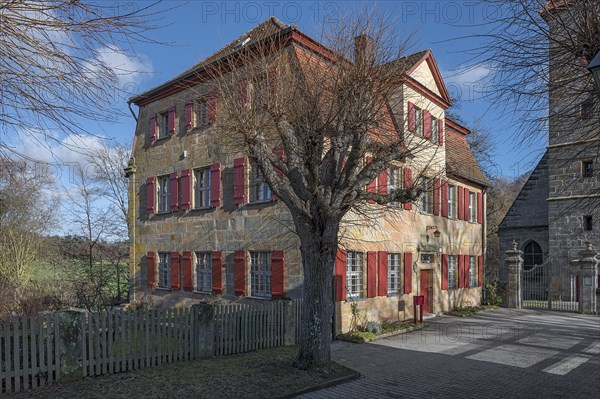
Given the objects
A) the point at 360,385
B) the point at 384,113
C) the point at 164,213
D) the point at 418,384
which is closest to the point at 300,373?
the point at 360,385

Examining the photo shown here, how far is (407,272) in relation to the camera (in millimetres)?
15961

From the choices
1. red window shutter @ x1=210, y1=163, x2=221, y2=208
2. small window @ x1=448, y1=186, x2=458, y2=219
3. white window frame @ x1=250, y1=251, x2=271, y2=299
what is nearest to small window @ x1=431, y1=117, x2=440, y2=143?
small window @ x1=448, y1=186, x2=458, y2=219

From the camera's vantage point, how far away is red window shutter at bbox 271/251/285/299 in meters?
13.3

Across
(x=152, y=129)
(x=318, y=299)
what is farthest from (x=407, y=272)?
(x=152, y=129)

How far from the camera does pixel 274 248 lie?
13.6m

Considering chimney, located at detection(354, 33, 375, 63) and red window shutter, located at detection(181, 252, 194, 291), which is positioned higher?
chimney, located at detection(354, 33, 375, 63)

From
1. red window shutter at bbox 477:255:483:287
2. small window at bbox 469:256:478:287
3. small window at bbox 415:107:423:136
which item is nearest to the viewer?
small window at bbox 415:107:423:136

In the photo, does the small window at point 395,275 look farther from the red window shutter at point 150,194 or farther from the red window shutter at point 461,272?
the red window shutter at point 150,194

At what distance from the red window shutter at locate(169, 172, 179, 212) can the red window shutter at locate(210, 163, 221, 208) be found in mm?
1978

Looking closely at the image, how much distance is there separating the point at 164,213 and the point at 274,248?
5.98 metres

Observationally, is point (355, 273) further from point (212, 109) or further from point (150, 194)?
point (150, 194)

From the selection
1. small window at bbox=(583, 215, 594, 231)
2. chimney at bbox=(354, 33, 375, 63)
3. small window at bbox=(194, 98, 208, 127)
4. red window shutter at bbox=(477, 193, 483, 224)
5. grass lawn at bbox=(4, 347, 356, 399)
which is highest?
small window at bbox=(194, 98, 208, 127)

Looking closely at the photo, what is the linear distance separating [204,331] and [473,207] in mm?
16266

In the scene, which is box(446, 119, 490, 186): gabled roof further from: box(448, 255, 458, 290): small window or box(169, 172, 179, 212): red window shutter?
box(169, 172, 179, 212): red window shutter
